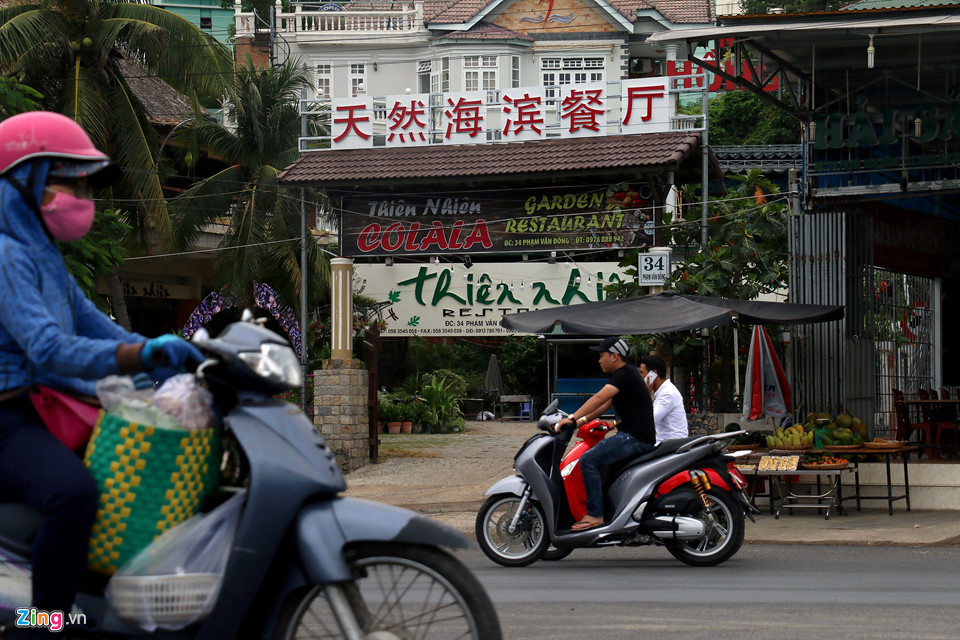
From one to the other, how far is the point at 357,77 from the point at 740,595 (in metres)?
35.7

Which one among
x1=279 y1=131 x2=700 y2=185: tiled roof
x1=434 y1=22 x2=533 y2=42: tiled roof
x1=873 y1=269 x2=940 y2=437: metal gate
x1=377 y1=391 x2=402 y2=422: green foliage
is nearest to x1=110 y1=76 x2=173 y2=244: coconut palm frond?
x1=279 y1=131 x2=700 y2=185: tiled roof

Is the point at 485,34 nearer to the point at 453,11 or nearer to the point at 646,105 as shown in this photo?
the point at 453,11

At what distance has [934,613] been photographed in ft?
21.6

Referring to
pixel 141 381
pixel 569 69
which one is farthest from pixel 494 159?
pixel 569 69

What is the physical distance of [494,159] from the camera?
21656 mm

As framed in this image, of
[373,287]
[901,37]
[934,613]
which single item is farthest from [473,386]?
[934,613]

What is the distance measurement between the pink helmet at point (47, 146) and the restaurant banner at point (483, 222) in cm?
1763

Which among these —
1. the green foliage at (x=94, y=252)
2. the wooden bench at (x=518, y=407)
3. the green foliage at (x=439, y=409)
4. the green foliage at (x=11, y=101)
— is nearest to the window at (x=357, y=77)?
the wooden bench at (x=518, y=407)

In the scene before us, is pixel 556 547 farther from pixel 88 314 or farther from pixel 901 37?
pixel 901 37

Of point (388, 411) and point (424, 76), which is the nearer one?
point (388, 411)

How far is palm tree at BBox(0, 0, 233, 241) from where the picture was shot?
22.8 metres

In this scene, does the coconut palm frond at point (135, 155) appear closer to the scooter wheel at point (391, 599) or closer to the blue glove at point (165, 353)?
the blue glove at point (165, 353)

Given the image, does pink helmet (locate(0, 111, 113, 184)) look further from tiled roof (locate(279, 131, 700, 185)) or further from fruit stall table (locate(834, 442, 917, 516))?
tiled roof (locate(279, 131, 700, 185))

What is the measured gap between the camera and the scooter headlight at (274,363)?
11.6 feet
